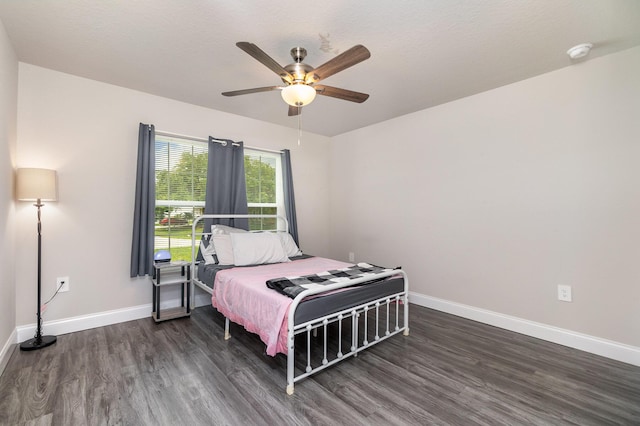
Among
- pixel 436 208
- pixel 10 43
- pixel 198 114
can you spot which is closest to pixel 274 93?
pixel 198 114

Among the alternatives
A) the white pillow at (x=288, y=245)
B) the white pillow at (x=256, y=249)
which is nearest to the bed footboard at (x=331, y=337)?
the white pillow at (x=256, y=249)

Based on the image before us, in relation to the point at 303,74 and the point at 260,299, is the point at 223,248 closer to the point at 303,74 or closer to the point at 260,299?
the point at 260,299

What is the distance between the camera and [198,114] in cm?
353

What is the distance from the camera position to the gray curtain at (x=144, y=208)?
3010mm

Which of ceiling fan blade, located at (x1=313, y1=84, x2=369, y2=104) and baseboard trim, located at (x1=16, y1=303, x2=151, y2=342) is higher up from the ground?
ceiling fan blade, located at (x1=313, y1=84, x2=369, y2=104)

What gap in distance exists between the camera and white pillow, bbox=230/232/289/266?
10.2ft

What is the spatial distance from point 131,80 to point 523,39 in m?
3.48

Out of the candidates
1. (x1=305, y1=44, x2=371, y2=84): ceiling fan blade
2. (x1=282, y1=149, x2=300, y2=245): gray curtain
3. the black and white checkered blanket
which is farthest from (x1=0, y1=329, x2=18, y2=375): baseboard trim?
(x1=305, y1=44, x2=371, y2=84): ceiling fan blade

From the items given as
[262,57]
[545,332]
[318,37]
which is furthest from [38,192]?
[545,332]

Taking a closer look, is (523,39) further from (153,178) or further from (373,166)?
(153,178)

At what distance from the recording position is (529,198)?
110 inches

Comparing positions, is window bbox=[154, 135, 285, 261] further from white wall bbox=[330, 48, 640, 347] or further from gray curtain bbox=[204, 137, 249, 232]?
white wall bbox=[330, 48, 640, 347]

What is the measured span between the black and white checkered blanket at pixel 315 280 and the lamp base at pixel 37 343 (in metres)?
2.02

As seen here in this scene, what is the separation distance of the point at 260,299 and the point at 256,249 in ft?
3.77
